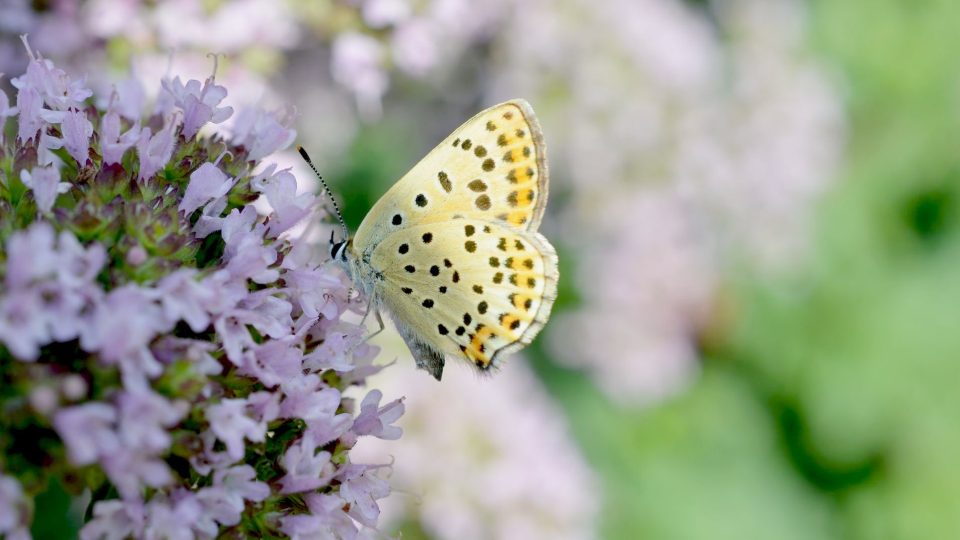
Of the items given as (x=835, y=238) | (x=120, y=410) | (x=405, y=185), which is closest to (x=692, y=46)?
(x=835, y=238)

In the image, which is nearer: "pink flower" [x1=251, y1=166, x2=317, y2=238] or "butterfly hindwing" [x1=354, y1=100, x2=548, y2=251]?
"pink flower" [x1=251, y1=166, x2=317, y2=238]

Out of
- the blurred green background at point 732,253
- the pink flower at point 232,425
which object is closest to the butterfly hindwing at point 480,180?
the pink flower at point 232,425

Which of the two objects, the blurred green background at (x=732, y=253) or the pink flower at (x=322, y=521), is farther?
the blurred green background at (x=732, y=253)

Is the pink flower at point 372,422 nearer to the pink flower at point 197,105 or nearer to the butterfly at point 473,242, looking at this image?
the butterfly at point 473,242

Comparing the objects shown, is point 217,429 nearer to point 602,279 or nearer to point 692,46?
point 602,279

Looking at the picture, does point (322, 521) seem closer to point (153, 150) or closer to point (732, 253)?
point (153, 150)

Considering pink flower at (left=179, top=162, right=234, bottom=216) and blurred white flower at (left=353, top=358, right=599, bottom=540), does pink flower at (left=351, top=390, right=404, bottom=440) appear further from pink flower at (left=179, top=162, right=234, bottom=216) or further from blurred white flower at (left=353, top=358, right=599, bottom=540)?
blurred white flower at (left=353, top=358, right=599, bottom=540)

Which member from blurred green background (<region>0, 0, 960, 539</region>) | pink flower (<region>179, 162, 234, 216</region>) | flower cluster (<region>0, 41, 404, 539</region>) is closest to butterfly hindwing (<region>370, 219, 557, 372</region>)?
flower cluster (<region>0, 41, 404, 539</region>)
